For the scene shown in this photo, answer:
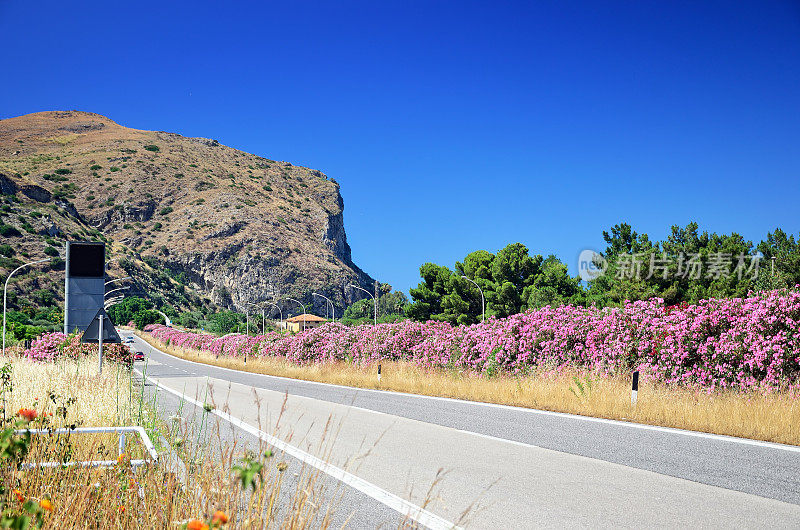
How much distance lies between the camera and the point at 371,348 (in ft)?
84.9

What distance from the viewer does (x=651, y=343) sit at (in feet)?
45.9

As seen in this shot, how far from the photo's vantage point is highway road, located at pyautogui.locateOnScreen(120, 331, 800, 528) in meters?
5.36

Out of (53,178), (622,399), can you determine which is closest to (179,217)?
(53,178)

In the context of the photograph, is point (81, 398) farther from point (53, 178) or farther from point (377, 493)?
point (53, 178)

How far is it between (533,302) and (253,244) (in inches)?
3320

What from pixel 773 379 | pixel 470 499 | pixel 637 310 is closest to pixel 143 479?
pixel 470 499

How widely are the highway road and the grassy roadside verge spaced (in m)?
0.58

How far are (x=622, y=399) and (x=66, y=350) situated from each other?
1702cm

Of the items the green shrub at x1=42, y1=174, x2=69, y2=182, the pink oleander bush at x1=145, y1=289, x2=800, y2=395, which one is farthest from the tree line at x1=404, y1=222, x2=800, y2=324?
the green shrub at x1=42, y1=174, x2=69, y2=182

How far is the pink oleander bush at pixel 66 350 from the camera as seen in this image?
764 inches

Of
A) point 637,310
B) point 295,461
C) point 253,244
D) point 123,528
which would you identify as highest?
point 253,244

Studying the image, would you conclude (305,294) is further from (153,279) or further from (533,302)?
(533,302)

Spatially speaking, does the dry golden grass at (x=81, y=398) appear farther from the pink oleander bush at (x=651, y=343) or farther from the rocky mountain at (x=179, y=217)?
the rocky mountain at (x=179, y=217)

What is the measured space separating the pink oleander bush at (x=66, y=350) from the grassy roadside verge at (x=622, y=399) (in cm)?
792
